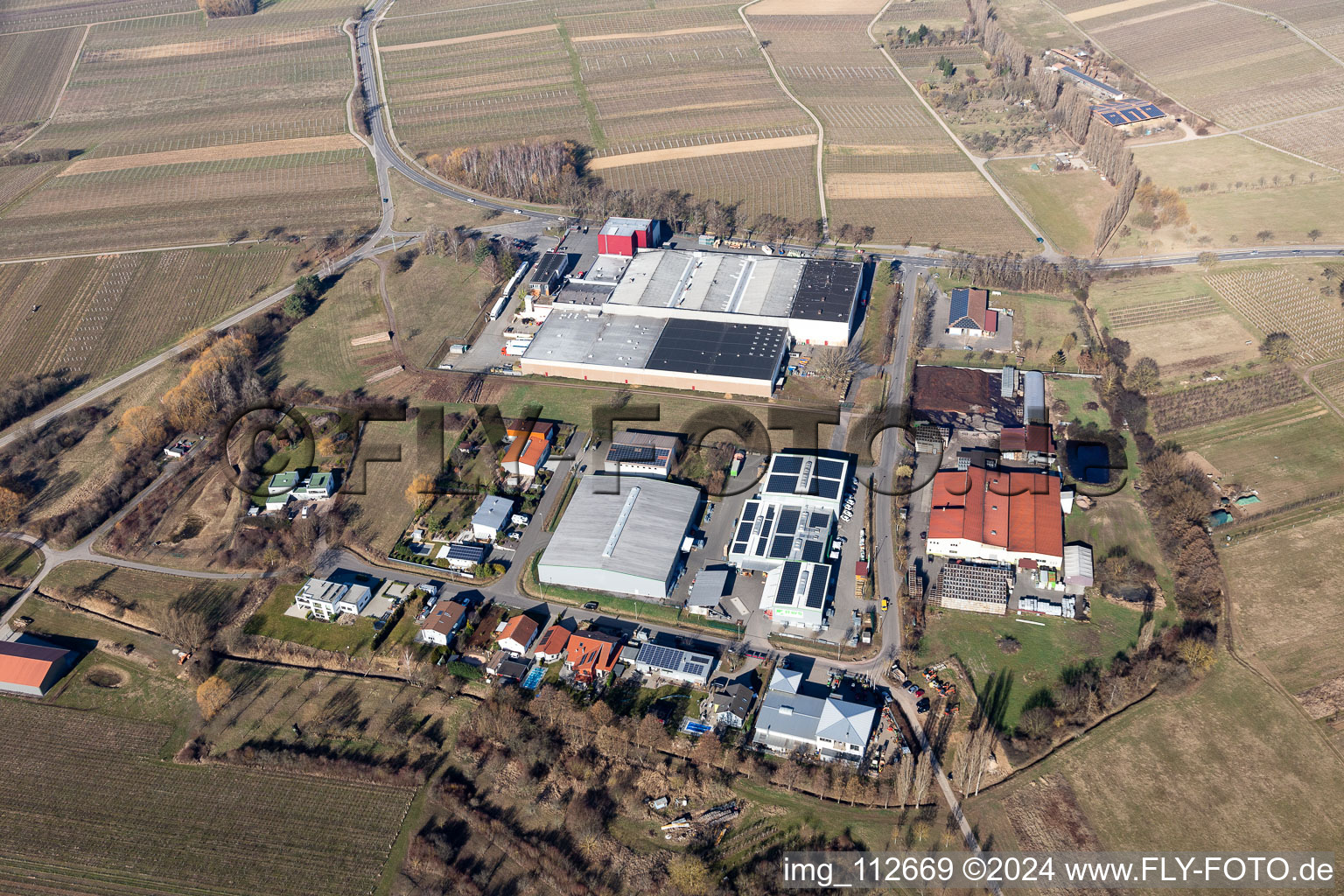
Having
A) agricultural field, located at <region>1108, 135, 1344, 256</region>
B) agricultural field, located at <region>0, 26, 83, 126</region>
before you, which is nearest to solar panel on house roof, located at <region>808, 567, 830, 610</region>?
agricultural field, located at <region>1108, 135, 1344, 256</region>

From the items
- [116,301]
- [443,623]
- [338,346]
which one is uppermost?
[116,301]

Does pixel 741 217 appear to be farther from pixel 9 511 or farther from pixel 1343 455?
pixel 9 511

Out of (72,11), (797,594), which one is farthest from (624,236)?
(72,11)

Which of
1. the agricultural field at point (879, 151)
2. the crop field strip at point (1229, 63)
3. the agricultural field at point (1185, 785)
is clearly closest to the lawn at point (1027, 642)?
the agricultural field at point (1185, 785)

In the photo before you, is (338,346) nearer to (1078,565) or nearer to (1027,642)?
(1027,642)

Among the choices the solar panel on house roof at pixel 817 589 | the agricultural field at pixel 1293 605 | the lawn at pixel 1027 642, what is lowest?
the agricultural field at pixel 1293 605

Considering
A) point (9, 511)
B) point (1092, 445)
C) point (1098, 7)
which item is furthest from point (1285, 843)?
point (1098, 7)

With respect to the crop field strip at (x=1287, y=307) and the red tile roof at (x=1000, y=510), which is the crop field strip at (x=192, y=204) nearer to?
the red tile roof at (x=1000, y=510)
